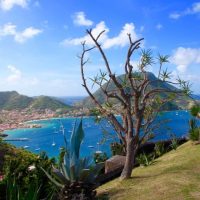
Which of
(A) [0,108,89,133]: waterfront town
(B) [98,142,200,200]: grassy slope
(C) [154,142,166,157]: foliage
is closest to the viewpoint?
(B) [98,142,200,200]: grassy slope

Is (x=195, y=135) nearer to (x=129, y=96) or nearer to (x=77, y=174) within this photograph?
(x=129, y=96)

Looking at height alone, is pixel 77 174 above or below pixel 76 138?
below

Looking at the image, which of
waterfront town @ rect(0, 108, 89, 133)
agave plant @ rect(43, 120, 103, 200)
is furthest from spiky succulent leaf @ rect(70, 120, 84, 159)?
waterfront town @ rect(0, 108, 89, 133)

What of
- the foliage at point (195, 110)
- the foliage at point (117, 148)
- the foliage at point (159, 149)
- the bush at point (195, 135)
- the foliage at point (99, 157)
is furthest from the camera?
the foliage at point (99, 157)

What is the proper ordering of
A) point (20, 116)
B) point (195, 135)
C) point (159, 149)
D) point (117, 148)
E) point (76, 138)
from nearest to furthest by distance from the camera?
point (76, 138)
point (195, 135)
point (159, 149)
point (117, 148)
point (20, 116)

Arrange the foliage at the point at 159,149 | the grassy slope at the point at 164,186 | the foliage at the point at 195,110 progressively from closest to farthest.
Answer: the grassy slope at the point at 164,186
the foliage at the point at 159,149
the foliage at the point at 195,110

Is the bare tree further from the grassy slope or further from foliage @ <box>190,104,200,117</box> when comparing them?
foliage @ <box>190,104,200,117</box>

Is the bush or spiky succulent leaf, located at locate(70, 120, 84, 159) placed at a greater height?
spiky succulent leaf, located at locate(70, 120, 84, 159)

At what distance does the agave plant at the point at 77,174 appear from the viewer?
6.12 meters

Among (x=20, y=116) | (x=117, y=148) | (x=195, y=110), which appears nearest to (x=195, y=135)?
(x=195, y=110)

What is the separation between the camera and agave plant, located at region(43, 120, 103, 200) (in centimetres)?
612

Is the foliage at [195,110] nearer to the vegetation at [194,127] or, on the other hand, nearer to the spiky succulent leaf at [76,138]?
the vegetation at [194,127]

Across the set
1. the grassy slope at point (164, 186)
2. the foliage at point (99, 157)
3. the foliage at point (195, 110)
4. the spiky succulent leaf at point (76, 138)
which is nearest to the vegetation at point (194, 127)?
the foliage at point (195, 110)

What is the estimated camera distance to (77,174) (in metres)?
6.45
